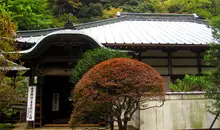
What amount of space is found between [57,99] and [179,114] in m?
6.45

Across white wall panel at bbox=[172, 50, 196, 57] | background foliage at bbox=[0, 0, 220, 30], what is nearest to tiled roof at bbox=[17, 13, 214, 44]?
white wall panel at bbox=[172, 50, 196, 57]

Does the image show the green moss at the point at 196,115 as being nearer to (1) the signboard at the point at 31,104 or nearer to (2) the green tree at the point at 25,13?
(1) the signboard at the point at 31,104

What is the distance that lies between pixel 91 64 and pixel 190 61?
250 inches

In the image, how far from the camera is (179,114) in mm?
8617

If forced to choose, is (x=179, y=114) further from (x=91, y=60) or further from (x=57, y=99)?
(x=57, y=99)

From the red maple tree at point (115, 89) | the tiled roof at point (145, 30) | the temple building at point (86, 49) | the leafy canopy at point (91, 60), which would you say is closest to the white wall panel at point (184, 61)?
the temple building at point (86, 49)

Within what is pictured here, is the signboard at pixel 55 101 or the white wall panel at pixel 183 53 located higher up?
the white wall panel at pixel 183 53

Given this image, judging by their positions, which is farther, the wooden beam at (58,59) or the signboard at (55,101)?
the signboard at (55,101)

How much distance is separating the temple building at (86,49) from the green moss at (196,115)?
3.39 metres

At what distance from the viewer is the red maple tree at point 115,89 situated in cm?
633

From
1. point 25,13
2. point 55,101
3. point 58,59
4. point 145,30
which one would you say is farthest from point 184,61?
point 25,13

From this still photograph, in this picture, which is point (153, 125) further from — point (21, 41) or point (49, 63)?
point (21, 41)

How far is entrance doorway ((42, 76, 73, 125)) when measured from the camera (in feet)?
40.0

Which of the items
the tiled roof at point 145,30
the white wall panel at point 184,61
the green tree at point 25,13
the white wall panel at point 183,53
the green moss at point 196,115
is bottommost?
the green moss at point 196,115
